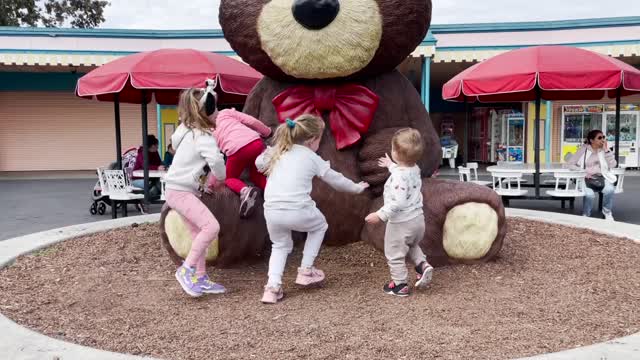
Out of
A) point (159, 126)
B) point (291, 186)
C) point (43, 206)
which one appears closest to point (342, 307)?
point (291, 186)

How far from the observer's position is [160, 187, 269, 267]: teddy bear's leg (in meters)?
3.44

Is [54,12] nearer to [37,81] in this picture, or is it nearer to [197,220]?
[37,81]

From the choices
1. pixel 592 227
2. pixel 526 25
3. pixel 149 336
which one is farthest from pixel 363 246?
pixel 526 25

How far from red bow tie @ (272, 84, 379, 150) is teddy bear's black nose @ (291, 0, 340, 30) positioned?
0.49 metres

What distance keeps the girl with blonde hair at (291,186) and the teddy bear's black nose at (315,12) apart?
58cm

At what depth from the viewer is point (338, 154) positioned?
370 centimetres

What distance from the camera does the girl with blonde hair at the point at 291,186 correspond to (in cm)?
301

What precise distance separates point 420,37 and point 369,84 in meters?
0.44

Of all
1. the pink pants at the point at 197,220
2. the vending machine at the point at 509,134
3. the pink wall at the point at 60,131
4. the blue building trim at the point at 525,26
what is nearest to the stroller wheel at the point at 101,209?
the pink pants at the point at 197,220

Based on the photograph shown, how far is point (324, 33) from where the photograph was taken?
3.29 meters

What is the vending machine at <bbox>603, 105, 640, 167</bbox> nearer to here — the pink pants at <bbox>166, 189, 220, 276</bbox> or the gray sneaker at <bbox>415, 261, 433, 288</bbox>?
the gray sneaker at <bbox>415, 261, 433, 288</bbox>

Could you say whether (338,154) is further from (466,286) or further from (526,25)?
(526,25)

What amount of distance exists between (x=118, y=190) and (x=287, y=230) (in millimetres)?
5505

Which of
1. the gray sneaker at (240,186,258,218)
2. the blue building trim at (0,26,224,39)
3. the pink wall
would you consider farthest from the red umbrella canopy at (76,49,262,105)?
the pink wall
